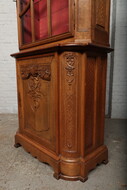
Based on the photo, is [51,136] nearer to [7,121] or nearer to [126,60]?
[7,121]

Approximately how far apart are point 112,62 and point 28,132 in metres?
2.00

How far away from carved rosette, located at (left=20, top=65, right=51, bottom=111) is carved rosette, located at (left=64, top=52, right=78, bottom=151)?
0.69ft

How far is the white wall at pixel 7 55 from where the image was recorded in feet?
9.82

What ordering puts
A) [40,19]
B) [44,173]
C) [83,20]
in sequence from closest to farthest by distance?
[83,20] < [44,173] < [40,19]

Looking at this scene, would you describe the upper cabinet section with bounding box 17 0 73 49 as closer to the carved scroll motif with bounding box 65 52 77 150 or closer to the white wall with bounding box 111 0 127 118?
the carved scroll motif with bounding box 65 52 77 150

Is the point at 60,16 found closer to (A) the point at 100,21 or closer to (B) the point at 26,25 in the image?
(A) the point at 100,21

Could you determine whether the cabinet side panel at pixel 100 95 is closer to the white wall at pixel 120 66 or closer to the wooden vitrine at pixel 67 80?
the wooden vitrine at pixel 67 80

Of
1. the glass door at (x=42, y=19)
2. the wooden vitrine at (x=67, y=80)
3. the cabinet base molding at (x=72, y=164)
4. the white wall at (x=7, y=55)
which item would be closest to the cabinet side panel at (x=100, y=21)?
the wooden vitrine at (x=67, y=80)

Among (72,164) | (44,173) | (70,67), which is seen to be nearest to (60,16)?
(70,67)

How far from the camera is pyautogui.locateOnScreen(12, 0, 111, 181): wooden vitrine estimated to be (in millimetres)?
1244

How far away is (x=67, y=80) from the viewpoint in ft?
4.25

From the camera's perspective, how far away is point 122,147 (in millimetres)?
1973

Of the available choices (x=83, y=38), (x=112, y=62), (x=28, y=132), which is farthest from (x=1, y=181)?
(x=112, y=62)

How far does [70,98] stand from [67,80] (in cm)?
15
